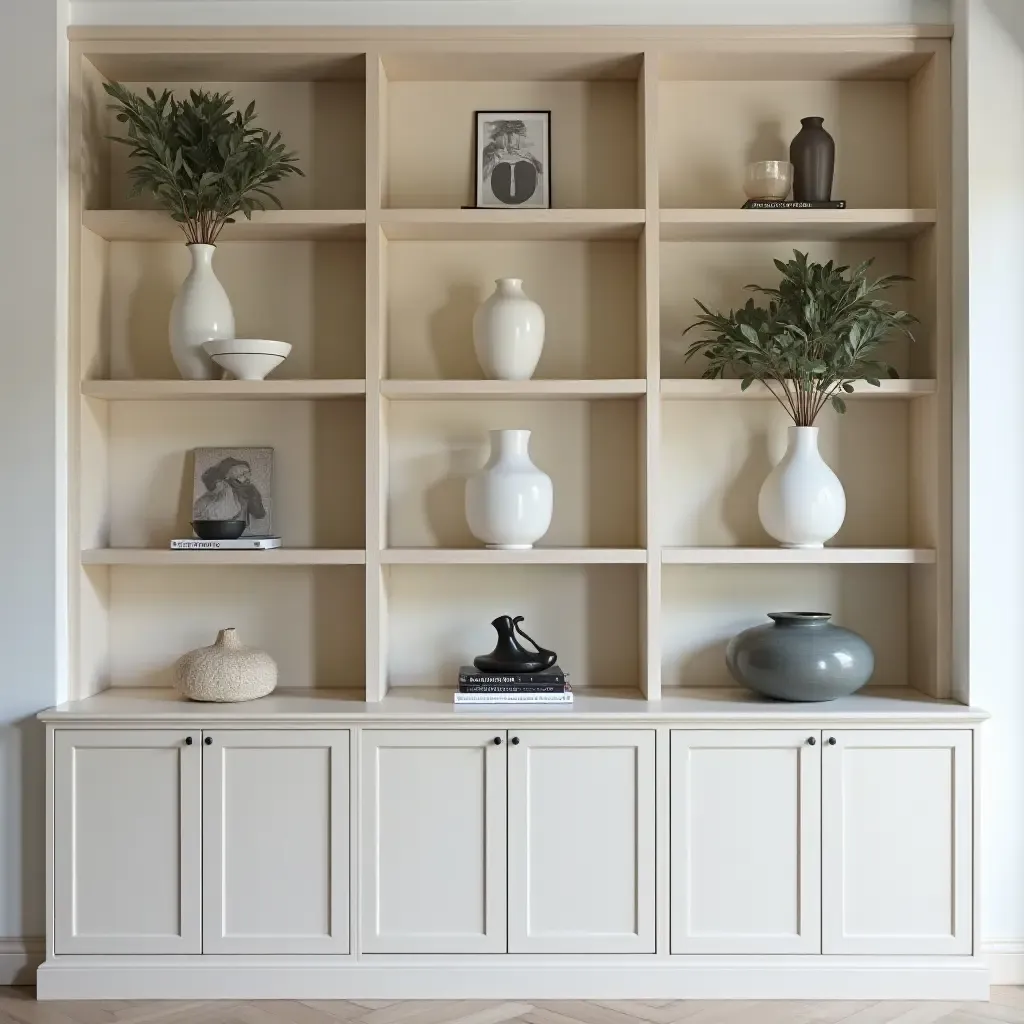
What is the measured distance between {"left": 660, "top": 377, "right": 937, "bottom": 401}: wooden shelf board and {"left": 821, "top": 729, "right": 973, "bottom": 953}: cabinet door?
2.98 feet

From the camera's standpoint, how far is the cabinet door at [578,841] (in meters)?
2.79

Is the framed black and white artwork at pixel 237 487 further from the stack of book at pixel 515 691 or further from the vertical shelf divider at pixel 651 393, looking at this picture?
the vertical shelf divider at pixel 651 393

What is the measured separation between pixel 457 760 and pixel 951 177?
6.80 feet

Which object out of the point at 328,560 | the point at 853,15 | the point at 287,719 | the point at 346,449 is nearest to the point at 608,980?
the point at 287,719

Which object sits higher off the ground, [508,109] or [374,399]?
[508,109]

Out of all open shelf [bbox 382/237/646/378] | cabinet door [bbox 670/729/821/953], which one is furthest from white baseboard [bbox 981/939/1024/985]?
open shelf [bbox 382/237/646/378]

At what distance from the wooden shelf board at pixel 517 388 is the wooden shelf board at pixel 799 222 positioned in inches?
18.5

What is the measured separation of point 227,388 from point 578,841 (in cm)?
153

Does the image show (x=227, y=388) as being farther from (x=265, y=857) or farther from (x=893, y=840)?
(x=893, y=840)

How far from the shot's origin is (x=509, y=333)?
300 centimetres

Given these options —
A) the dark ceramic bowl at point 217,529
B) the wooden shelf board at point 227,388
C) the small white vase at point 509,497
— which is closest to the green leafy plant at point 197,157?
the wooden shelf board at point 227,388

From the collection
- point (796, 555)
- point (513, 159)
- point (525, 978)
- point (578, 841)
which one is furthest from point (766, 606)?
point (513, 159)

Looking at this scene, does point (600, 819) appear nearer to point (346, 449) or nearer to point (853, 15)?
point (346, 449)

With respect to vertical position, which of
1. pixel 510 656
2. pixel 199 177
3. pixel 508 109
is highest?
pixel 508 109
